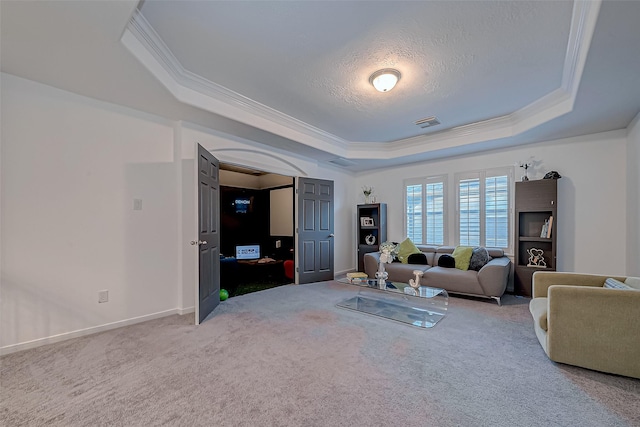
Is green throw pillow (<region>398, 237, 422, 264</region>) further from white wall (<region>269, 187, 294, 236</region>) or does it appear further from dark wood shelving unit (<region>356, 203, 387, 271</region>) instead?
white wall (<region>269, 187, 294, 236</region>)

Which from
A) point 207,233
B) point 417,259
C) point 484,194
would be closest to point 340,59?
point 207,233

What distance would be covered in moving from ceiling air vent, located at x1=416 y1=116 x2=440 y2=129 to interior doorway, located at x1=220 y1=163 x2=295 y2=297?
10.3ft

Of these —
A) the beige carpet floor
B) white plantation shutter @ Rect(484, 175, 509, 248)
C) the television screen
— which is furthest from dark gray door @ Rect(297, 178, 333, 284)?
white plantation shutter @ Rect(484, 175, 509, 248)

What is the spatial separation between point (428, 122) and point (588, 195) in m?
2.57

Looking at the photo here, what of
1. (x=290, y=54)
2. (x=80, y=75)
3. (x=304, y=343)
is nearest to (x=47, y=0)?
(x=80, y=75)

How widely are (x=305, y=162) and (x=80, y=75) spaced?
3529mm

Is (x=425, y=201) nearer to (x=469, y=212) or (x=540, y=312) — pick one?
(x=469, y=212)

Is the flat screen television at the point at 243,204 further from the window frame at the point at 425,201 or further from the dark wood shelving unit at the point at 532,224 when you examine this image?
the dark wood shelving unit at the point at 532,224

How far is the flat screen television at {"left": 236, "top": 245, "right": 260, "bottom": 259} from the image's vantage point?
6.70 m

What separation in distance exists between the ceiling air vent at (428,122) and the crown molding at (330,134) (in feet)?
1.63

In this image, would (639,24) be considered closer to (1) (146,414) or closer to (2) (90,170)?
(1) (146,414)

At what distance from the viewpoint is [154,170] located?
3.48 metres

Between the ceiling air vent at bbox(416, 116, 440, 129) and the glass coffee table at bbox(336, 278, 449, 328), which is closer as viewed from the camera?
the glass coffee table at bbox(336, 278, 449, 328)

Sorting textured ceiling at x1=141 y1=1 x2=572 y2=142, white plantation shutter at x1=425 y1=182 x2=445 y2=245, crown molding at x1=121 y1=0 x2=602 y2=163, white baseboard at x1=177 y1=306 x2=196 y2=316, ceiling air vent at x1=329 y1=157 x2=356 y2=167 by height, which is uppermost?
textured ceiling at x1=141 y1=1 x2=572 y2=142
